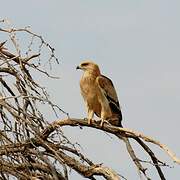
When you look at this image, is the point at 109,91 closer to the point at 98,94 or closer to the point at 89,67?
the point at 98,94

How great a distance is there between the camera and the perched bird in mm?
8156

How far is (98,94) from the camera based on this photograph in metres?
8.30

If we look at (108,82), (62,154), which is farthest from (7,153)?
(108,82)

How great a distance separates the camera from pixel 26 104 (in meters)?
5.15

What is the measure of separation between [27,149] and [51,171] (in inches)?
14.5

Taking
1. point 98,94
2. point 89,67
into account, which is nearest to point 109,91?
point 98,94

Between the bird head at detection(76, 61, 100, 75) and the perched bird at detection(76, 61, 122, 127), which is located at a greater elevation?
the bird head at detection(76, 61, 100, 75)

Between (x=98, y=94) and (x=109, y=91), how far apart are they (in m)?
0.23

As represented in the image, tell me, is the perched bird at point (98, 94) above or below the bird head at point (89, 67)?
→ below

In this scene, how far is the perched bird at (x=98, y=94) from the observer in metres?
8.16

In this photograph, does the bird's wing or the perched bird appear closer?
the perched bird

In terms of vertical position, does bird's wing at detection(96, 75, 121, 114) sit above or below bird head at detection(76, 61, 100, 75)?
below

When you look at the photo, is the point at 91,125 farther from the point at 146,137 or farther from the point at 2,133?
the point at 2,133

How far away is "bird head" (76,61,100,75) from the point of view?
27.5ft
